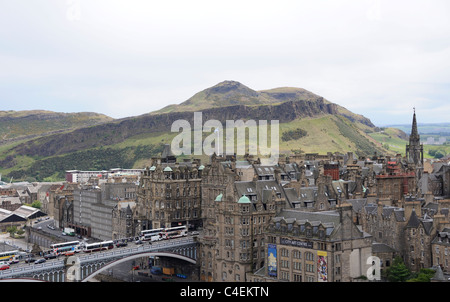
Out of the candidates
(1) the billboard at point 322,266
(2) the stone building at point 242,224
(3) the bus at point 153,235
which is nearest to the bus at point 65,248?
(3) the bus at point 153,235

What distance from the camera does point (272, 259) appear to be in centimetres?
10388

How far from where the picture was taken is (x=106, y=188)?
7096 inches

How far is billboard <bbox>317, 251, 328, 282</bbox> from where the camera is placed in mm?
94000

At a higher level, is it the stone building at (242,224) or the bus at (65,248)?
the stone building at (242,224)

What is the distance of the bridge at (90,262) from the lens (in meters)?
102

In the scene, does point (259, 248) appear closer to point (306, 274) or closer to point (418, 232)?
point (306, 274)

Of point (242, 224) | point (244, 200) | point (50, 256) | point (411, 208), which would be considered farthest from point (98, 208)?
point (411, 208)

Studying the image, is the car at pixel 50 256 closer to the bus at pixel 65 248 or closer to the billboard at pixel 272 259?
the bus at pixel 65 248

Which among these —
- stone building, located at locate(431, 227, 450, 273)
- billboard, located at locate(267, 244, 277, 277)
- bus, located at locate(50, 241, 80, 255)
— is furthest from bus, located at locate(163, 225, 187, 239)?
stone building, located at locate(431, 227, 450, 273)

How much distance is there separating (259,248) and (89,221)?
290 feet

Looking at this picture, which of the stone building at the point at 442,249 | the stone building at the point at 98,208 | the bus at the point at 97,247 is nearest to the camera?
the stone building at the point at 442,249

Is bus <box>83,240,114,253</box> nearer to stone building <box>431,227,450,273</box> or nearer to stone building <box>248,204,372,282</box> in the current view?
stone building <box>248,204,372,282</box>

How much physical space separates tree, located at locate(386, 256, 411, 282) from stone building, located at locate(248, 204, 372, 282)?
4.41 metres
